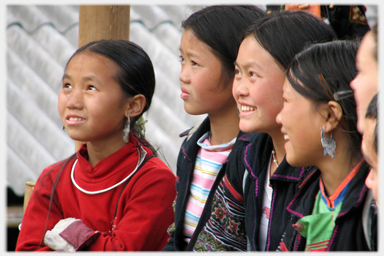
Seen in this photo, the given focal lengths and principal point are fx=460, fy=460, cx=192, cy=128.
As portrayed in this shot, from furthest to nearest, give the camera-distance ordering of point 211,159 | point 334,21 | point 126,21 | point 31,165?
point 31,165, point 334,21, point 126,21, point 211,159

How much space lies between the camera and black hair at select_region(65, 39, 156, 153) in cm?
193

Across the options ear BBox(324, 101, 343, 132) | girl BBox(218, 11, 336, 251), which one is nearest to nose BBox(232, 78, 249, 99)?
girl BBox(218, 11, 336, 251)

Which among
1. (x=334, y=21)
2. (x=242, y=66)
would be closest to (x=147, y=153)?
(x=242, y=66)

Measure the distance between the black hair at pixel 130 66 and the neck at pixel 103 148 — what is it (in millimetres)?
95

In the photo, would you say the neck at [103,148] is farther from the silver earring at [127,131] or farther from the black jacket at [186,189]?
the black jacket at [186,189]

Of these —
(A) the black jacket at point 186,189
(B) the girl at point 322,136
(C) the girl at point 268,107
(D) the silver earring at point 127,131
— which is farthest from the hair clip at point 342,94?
(D) the silver earring at point 127,131

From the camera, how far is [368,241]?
3.97 feet

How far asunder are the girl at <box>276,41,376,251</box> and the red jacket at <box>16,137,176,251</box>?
58cm

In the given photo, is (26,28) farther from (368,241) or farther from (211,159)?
(368,241)

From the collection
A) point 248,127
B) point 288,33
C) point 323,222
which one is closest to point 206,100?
point 248,127

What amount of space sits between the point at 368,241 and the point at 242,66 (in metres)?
0.72

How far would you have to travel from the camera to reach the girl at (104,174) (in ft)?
5.81

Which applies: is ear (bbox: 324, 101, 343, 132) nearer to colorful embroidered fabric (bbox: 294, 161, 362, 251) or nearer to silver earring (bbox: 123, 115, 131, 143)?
colorful embroidered fabric (bbox: 294, 161, 362, 251)

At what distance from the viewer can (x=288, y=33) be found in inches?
62.1
